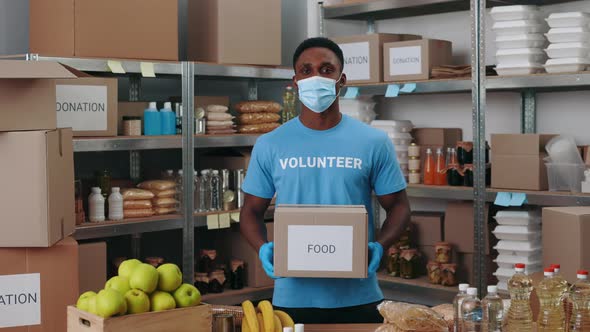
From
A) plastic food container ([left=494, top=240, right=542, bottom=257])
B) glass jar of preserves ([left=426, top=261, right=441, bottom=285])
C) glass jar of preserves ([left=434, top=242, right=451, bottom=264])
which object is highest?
plastic food container ([left=494, top=240, right=542, bottom=257])

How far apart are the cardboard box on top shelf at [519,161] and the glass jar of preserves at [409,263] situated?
0.73 m

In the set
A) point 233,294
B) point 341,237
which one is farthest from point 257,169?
point 233,294

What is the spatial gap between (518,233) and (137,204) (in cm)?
202

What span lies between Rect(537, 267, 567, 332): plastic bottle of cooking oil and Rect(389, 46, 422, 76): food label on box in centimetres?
267

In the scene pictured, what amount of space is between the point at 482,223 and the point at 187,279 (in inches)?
64.3

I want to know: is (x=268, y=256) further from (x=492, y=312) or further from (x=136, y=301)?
(x=492, y=312)

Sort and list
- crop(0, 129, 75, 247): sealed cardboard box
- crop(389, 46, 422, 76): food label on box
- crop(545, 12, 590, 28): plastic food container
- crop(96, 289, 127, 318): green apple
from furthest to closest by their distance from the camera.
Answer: crop(389, 46, 422, 76): food label on box
crop(545, 12, 590, 28): plastic food container
crop(0, 129, 75, 247): sealed cardboard box
crop(96, 289, 127, 318): green apple

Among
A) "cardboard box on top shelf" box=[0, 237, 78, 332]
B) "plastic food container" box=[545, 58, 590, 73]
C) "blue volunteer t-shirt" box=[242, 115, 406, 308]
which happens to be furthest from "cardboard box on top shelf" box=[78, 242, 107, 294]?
"plastic food container" box=[545, 58, 590, 73]

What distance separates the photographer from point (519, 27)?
4422 mm

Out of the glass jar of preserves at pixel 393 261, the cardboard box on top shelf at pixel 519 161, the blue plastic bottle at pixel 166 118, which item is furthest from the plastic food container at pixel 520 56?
the blue plastic bottle at pixel 166 118

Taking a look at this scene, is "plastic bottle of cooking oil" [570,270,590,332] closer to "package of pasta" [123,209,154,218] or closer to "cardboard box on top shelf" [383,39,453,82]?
"cardboard box on top shelf" [383,39,453,82]

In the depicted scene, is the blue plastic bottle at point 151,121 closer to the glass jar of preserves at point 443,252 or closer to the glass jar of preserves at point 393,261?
the glass jar of preserves at point 393,261

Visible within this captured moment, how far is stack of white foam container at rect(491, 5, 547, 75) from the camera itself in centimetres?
441

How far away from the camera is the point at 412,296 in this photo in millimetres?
5285
